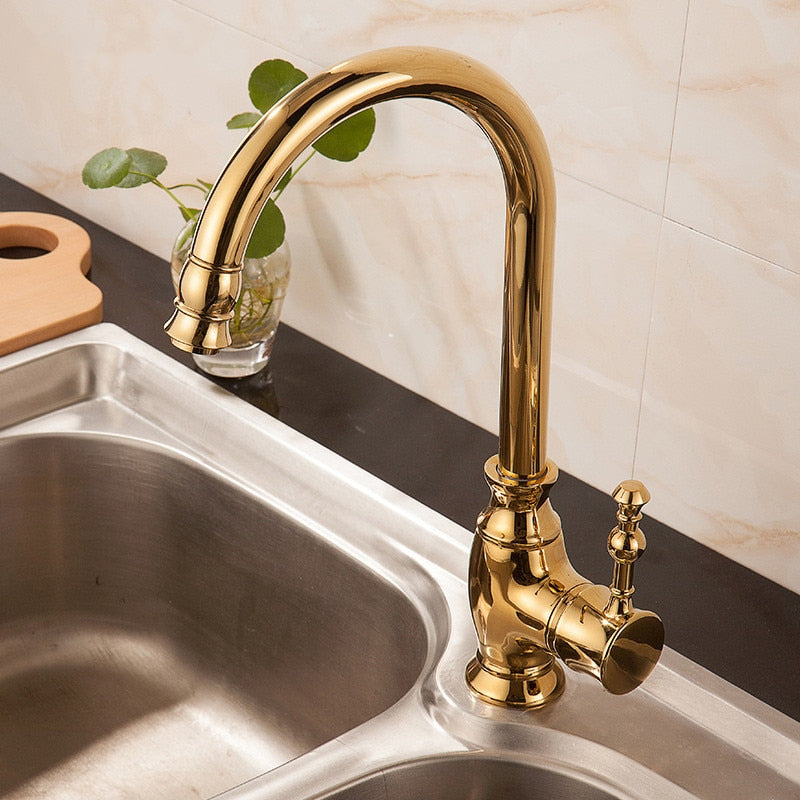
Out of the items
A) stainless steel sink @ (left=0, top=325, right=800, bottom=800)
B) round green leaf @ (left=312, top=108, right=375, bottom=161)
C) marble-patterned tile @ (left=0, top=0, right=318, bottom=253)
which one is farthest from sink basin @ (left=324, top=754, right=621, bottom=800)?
marble-patterned tile @ (left=0, top=0, right=318, bottom=253)

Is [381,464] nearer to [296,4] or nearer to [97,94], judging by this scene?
[296,4]

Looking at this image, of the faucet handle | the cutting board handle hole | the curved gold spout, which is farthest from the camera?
the cutting board handle hole

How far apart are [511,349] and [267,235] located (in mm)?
336

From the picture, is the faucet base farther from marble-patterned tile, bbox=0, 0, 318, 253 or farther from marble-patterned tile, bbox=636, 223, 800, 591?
marble-patterned tile, bbox=0, 0, 318, 253

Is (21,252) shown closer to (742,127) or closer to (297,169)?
(297,169)

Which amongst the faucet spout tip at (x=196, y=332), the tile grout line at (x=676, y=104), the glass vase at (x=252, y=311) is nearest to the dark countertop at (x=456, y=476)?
the glass vase at (x=252, y=311)

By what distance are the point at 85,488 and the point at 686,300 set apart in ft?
1.62

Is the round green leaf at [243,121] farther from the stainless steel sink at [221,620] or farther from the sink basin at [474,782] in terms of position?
the sink basin at [474,782]

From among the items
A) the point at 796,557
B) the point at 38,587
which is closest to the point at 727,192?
the point at 796,557

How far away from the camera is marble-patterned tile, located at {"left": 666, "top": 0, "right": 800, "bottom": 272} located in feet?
2.34

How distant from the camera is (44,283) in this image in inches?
44.1

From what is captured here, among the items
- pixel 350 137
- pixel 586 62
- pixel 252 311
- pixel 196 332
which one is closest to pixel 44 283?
pixel 252 311

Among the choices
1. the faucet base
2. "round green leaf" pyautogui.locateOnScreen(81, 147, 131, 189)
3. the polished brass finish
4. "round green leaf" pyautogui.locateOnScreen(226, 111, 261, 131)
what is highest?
"round green leaf" pyautogui.locateOnScreen(226, 111, 261, 131)

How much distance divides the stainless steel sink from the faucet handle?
4.0 inches
